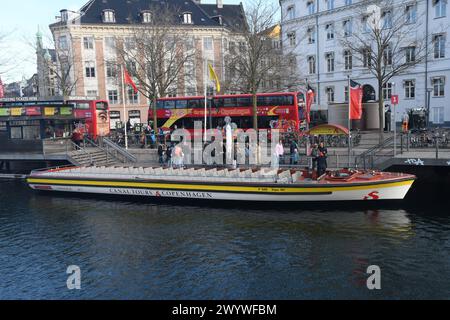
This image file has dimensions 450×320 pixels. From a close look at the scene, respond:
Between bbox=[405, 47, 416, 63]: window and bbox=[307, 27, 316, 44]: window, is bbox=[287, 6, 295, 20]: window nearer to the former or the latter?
bbox=[307, 27, 316, 44]: window

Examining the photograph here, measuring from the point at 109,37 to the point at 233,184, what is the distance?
4546cm

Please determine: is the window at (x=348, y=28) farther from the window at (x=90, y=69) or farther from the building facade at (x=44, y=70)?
the window at (x=90, y=69)

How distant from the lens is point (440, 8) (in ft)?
127

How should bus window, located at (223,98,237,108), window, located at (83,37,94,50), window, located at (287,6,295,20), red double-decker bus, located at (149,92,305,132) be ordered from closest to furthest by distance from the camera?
red double-decker bus, located at (149,92,305,132)
bus window, located at (223,98,237,108)
window, located at (287,6,295,20)
window, located at (83,37,94,50)

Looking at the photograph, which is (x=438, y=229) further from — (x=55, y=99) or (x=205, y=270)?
(x=55, y=99)

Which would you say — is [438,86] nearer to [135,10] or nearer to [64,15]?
[135,10]

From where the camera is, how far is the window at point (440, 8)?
3822 centimetres

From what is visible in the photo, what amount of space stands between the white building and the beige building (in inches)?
344

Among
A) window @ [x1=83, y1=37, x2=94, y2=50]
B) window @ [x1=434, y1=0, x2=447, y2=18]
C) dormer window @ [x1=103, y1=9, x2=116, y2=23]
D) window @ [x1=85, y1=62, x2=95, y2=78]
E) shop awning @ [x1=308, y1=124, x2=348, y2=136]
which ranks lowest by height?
shop awning @ [x1=308, y1=124, x2=348, y2=136]

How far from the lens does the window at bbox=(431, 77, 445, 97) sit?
39459mm

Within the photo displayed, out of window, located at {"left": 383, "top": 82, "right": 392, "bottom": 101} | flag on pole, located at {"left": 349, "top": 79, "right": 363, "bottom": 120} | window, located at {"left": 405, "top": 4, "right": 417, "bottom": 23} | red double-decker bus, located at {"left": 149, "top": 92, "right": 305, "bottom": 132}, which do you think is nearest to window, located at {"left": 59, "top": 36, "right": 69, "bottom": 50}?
red double-decker bus, located at {"left": 149, "top": 92, "right": 305, "bottom": 132}

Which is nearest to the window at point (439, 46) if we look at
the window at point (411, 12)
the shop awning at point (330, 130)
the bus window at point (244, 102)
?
the window at point (411, 12)

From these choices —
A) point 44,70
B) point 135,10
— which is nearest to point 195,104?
point 44,70
